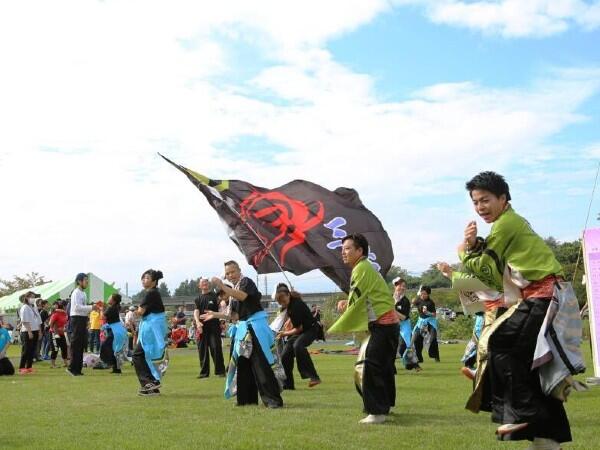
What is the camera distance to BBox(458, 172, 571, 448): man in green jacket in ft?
16.0

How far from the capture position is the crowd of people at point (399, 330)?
16.1 feet

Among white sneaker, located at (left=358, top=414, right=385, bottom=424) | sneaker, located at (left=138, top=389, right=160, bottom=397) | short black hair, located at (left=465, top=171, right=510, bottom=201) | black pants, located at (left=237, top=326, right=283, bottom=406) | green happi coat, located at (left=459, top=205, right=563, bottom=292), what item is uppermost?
short black hair, located at (left=465, top=171, right=510, bottom=201)

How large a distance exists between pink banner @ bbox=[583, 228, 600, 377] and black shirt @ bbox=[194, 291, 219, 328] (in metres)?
7.54

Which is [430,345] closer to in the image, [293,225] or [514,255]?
[293,225]

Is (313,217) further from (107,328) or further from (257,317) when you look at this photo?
(107,328)

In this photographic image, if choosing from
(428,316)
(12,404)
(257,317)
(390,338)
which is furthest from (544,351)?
(428,316)

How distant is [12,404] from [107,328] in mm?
7716

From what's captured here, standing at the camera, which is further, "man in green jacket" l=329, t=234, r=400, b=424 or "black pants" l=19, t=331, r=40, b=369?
"black pants" l=19, t=331, r=40, b=369

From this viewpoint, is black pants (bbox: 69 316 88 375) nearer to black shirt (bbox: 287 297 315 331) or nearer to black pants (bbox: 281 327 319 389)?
black pants (bbox: 281 327 319 389)

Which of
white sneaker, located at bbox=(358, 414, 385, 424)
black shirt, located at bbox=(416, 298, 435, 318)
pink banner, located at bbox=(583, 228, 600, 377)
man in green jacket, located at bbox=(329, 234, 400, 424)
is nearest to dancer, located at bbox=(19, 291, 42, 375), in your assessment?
black shirt, located at bbox=(416, 298, 435, 318)

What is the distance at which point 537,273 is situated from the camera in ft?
16.6

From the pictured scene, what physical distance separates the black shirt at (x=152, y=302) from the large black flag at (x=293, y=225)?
2320 mm

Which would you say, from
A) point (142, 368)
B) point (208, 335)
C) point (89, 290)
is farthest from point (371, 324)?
point (89, 290)

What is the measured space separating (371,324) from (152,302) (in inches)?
180
